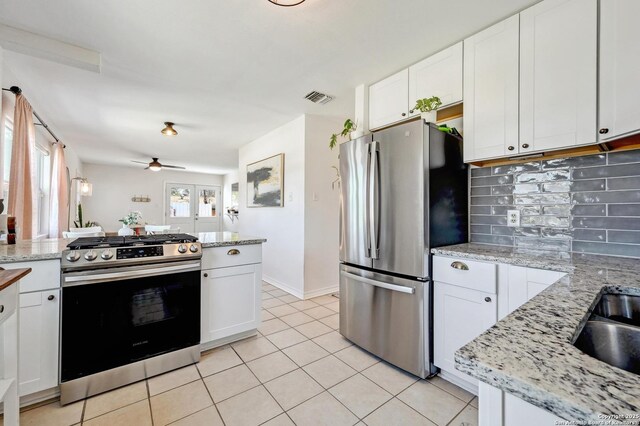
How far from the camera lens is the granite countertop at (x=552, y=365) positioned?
1.24 feet

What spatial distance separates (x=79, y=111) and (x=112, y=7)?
2.41 m

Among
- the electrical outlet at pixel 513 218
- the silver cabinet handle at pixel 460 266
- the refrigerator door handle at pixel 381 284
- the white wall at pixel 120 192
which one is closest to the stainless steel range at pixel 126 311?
the refrigerator door handle at pixel 381 284

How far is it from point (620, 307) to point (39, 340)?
282 centimetres

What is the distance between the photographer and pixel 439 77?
6.93 ft

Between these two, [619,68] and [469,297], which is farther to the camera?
[469,297]

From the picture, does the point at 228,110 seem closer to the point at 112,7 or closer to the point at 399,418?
the point at 112,7

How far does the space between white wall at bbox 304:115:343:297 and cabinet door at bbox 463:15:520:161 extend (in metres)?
2.01

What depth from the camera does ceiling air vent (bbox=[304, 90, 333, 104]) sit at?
2.95 m

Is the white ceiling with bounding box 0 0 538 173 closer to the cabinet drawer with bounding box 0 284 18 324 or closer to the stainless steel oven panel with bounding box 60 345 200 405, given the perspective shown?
the cabinet drawer with bounding box 0 284 18 324

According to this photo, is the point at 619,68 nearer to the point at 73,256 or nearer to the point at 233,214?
the point at 73,256

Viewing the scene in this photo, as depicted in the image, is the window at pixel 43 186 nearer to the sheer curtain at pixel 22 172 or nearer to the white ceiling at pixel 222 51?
the white ceiling at pixel 222 51

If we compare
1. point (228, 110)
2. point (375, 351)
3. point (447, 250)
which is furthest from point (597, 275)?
point (228, 110)

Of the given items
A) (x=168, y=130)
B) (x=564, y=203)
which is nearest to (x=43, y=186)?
(x=168, y=130)

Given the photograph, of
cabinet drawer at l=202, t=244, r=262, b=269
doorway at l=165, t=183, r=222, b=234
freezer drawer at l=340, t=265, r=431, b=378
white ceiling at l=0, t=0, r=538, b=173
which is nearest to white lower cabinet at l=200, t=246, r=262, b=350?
cabinet drawer at l=202, t=244, r=262, b=269
